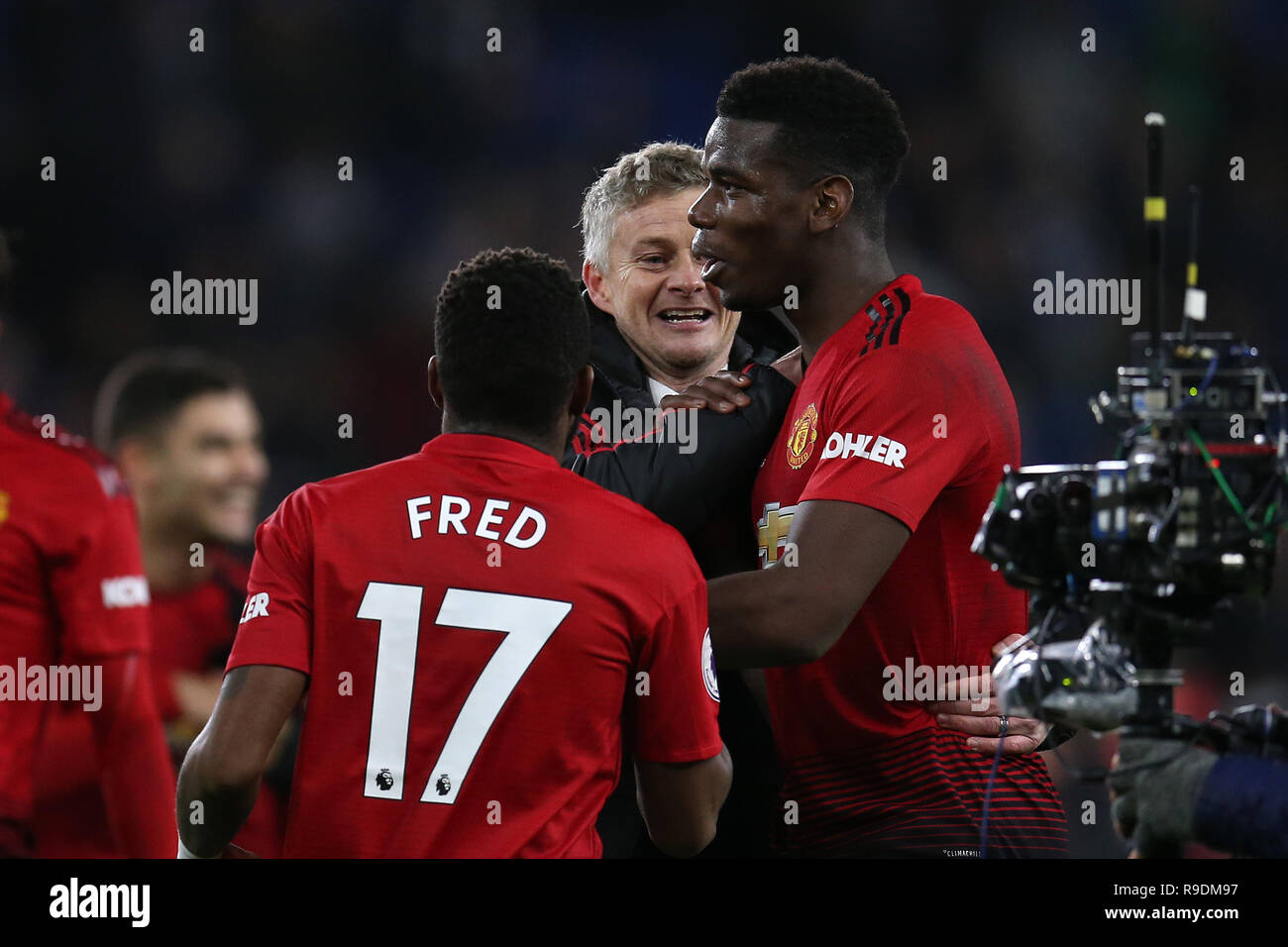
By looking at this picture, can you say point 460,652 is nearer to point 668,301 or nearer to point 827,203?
point 827,203

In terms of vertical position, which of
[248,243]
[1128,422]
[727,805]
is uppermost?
[248,243]

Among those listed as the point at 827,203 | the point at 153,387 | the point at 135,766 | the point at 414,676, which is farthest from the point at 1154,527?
the point at 153,387

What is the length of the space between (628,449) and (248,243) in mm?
3068

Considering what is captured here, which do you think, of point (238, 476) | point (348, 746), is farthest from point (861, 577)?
point (238, 476)

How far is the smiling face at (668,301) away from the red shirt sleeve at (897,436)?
888 mm

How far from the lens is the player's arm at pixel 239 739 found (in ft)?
6.51

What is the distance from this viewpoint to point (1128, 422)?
2.17 metres

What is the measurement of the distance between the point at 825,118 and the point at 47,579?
1729 mm

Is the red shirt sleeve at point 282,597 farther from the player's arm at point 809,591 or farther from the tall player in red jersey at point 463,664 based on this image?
the player's arm at point 809,591

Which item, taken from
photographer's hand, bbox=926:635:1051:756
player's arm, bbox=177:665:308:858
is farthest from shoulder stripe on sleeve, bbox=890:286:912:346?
player's arm, bbox=177:665:308:858

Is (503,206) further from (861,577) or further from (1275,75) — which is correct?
(861,577)

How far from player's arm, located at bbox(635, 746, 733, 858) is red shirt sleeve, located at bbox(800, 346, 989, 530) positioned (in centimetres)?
55

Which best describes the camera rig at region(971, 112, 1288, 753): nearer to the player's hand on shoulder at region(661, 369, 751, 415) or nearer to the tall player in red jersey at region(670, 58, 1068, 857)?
the tall player in red jersey at region(670, 58, 1068, 857)

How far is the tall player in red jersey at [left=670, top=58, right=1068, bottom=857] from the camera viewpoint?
2494 mm
